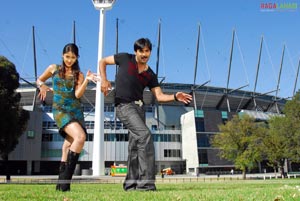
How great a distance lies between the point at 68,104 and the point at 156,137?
2736 inches

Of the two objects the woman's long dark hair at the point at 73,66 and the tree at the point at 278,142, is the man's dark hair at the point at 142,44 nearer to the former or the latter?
the woman's long dark hair at the point at 73,66

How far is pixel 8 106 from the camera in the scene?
30.4 m

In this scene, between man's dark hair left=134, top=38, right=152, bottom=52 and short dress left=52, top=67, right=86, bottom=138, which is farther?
man's dark hair left=134, top=38, right=152, bottom=52

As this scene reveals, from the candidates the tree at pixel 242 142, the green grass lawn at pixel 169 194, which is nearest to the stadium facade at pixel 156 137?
the tree at pixel 242 142

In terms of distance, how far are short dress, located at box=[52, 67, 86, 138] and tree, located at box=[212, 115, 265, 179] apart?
39.9m

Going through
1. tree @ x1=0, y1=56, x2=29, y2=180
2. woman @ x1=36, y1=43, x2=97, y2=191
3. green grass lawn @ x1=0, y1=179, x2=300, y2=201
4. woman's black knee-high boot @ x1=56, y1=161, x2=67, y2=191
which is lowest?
green grass lawn @ x1=0, y1=179, x2=300, y2=201

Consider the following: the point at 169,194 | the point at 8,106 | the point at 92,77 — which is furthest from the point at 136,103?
the point at 8,106

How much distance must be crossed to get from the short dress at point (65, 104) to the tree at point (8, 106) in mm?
26288

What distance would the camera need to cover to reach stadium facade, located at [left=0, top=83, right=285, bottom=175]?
68.7 metres

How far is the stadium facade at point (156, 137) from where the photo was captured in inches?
2704

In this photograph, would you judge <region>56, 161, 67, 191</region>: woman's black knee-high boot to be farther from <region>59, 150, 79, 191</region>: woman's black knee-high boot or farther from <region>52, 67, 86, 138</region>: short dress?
<region>52, 67, 86, 138</region>: short dress

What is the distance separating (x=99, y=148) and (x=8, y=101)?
19.2 m

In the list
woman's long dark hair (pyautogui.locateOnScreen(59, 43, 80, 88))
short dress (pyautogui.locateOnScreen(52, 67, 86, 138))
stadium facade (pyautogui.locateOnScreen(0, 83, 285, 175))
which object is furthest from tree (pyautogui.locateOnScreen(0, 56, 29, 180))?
stadium facade (pyautogui.locateOnScreen(0, 83, 285, 175))

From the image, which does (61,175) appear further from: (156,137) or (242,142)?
(156,137)
